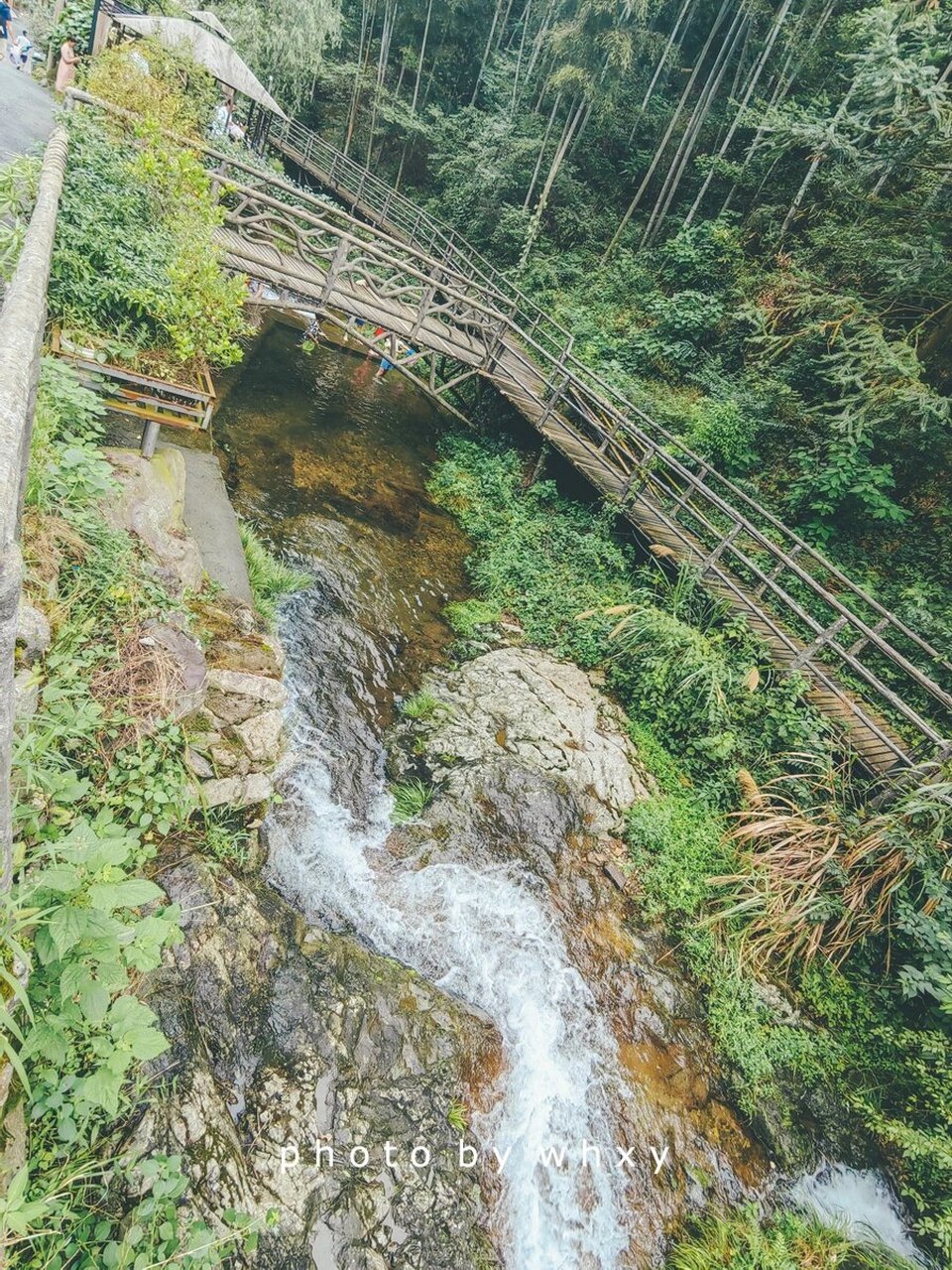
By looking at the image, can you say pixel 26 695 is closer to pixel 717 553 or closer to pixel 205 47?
pixel 717 553

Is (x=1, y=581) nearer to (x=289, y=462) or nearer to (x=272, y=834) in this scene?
(x=272, y=834)

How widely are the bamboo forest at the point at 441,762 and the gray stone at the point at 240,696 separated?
0.12 feet

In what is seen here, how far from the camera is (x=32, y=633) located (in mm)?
2977

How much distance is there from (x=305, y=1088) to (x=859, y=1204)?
15.4 ft

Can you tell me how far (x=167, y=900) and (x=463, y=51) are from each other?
3331 cm

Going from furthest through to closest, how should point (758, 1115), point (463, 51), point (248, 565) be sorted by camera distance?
1. point (463, 51)
2. point (248, 565)
3. point (758, 1115)

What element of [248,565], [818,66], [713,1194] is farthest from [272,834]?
[818,66]

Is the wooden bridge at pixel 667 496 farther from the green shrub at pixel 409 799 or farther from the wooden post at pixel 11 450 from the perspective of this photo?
the green shrub at pixel 409 799

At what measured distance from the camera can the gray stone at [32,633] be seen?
2.92 m

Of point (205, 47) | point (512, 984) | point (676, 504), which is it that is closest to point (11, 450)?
point (512, 984)

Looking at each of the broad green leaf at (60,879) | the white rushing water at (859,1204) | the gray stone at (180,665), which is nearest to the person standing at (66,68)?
the gray stone at (180,665)

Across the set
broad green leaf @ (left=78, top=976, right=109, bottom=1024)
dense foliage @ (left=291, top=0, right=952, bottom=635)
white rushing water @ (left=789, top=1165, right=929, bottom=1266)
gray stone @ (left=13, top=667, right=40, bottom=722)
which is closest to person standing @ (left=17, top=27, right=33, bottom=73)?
dense foliage @ (left=291, top=0, right=952, bottom=635)

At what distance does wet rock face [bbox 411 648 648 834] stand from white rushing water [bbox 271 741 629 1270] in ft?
4.00

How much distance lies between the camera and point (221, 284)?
5.17 meters
